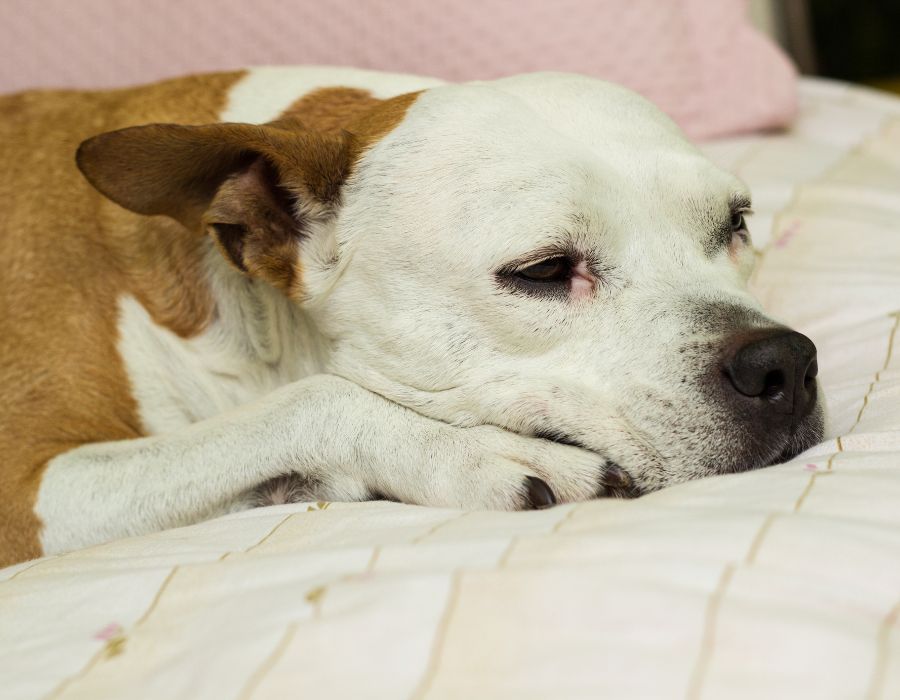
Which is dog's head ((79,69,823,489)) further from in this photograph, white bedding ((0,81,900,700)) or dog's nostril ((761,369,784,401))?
white bedding ((0,81,900,700))

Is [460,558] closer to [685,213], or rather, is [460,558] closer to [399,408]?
[399,408]

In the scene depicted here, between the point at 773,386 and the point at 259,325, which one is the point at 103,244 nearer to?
the point at 259,325

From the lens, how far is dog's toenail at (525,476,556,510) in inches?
63.6

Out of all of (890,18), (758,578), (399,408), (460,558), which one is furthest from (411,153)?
(890,18)

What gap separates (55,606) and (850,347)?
1.63m

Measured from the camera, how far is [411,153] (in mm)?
1959

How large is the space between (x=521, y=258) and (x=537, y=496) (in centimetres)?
45

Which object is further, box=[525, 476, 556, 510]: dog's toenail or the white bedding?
box=[525, 476, 556, 510]: dog's toenail

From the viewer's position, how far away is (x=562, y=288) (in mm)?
1866

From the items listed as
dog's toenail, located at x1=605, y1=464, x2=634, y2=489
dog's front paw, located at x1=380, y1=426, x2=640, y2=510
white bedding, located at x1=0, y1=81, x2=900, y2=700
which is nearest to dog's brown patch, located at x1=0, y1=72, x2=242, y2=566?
white bedding, located at x1=0, y1=81, x2=900, y2=700

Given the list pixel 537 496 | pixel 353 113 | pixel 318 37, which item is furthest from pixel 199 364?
pixel 318 37

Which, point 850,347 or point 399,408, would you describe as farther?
point 850,347

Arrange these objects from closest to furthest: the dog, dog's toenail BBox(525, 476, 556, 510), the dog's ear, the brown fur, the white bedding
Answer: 1. the white bedding
2. dog's toenail BBox(525, 476, 556, 510)
3. the dog
4. the dog's ear
5. the brown fur

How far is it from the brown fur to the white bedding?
46 centimetres
